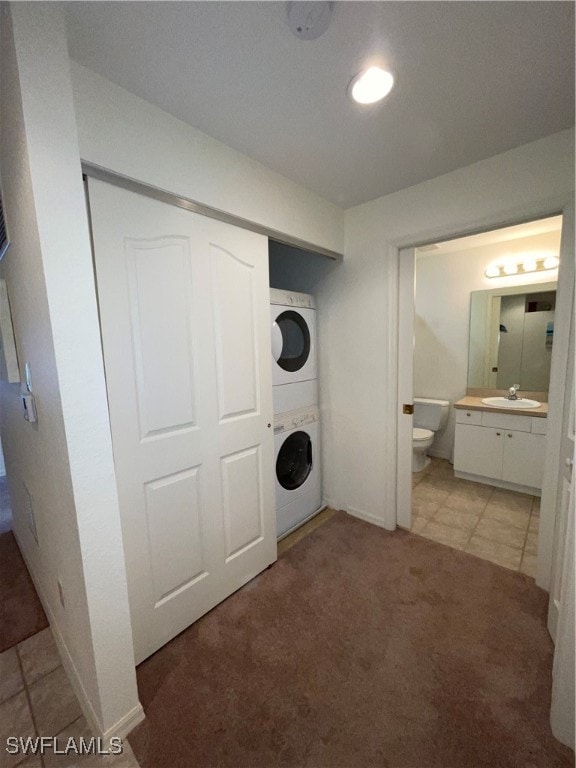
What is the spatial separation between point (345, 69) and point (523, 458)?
296 centimetres

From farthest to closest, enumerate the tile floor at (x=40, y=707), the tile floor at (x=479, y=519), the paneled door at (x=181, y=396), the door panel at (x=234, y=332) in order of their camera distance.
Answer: the tile floor at (x=479, y=519)
the door panel at (x=234, y=332)
the paneled door at (x=181, y=396)
the tile floor at (x=40, y=707)

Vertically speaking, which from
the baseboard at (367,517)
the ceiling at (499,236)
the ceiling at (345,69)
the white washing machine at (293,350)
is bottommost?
the baseboard at (367,517)

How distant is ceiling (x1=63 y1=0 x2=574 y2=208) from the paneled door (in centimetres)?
41

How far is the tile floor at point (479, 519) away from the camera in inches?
75.7

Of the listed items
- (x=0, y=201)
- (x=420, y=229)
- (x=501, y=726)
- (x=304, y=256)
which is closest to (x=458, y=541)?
(x=501, y=726)

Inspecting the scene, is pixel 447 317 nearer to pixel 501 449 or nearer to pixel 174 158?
pixel 501 449

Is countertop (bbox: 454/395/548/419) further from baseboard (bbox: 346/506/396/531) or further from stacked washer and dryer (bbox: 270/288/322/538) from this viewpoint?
stacked washer and dryer (bbox: 270/288/322/538)

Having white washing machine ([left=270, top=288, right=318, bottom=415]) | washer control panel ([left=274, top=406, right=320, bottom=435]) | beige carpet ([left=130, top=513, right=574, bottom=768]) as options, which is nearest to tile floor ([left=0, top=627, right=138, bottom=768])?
beige carpet ([left=130, top=513, right=574, bottom=768])

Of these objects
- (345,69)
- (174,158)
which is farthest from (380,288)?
(174,158)

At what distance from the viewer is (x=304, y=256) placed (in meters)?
2.38

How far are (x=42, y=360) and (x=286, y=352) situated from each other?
140 cm

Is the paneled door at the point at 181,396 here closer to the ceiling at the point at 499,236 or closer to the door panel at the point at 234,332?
the door panel at the point at 234,332

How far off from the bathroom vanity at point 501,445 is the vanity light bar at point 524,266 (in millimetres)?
1286

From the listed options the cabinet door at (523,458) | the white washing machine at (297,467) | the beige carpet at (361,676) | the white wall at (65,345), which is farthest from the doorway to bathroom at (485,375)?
the white wall at (65,345)
